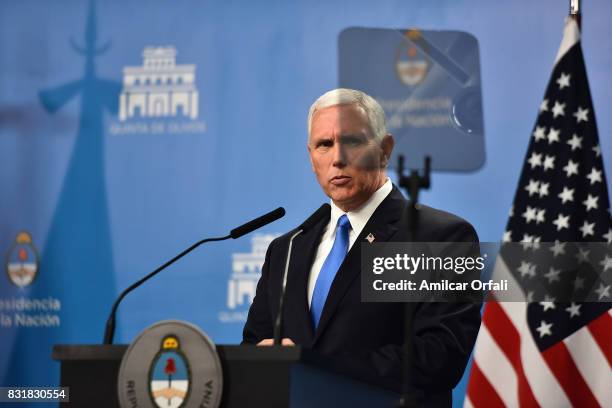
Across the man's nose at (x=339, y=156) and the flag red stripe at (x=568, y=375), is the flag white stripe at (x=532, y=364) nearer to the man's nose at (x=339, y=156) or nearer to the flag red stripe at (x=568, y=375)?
the flag red stripe at (x=568, y=375)

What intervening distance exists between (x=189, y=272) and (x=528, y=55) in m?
2.02

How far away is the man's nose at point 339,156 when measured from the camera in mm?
2791

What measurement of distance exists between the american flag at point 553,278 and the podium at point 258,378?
177 centimetres

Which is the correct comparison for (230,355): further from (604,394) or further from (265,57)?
(265,57)

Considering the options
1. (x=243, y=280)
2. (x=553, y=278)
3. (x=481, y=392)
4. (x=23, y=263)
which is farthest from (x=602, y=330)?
(x=23, y=263)

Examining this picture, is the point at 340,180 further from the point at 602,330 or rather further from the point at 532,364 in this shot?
the point at 602,330

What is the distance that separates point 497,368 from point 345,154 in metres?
1.41

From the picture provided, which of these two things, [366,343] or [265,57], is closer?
[366,343]

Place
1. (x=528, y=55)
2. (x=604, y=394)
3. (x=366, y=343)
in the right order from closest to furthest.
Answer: (x=366, y=343), (x=604, y=394), (x=528, y=55)

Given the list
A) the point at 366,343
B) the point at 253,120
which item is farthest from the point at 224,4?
the point at 366,343

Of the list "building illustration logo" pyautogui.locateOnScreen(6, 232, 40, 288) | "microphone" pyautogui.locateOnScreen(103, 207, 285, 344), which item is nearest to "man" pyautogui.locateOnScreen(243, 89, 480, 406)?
"microphone" pyautogui.locateOnScreen(103, 207, 285, 344)

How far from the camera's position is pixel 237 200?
4473 mm

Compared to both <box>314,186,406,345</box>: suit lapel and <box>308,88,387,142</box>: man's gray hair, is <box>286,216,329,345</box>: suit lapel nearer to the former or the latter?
<box>314,186,406,345</box>: suit lapel

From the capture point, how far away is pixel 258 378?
5.96ft
